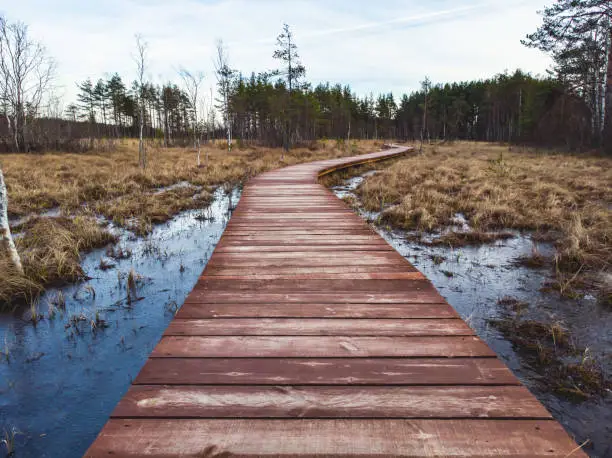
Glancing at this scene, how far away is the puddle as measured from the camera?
2.19 metres

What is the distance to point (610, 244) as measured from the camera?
527 cm

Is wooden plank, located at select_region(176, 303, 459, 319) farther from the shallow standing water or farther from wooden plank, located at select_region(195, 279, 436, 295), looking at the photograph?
the shallow standing water

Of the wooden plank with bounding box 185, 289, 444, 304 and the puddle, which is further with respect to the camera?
the wooden plank with bounding box 185, 289, 444, 304

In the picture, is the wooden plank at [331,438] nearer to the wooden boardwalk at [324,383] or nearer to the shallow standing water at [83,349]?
the wooden boardwalk at [324,383]

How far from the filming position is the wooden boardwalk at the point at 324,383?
120 cm

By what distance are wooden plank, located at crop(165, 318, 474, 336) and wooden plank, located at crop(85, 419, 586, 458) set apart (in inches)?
28.0

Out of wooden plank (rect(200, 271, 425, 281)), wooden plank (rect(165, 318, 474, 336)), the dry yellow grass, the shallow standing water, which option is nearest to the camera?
wooden plank (rect(165, 318, 474, 336))

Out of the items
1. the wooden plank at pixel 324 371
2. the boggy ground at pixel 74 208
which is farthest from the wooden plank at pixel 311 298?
the boggy ground at pixel 74 208

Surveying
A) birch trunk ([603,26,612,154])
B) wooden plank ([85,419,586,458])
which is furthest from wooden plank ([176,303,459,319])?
birch trunk ([603,26,612,154])

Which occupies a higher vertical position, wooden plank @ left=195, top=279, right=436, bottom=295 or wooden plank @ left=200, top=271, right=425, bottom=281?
wooden plank @ left=200, top=271, right=425, bottom=281

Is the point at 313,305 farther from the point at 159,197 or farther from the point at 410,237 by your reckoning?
the point at 159,197

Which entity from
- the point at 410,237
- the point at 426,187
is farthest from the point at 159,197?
the point at 426,187

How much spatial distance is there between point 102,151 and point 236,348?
25954mm

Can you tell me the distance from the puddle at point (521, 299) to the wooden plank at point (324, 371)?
3.57ft
